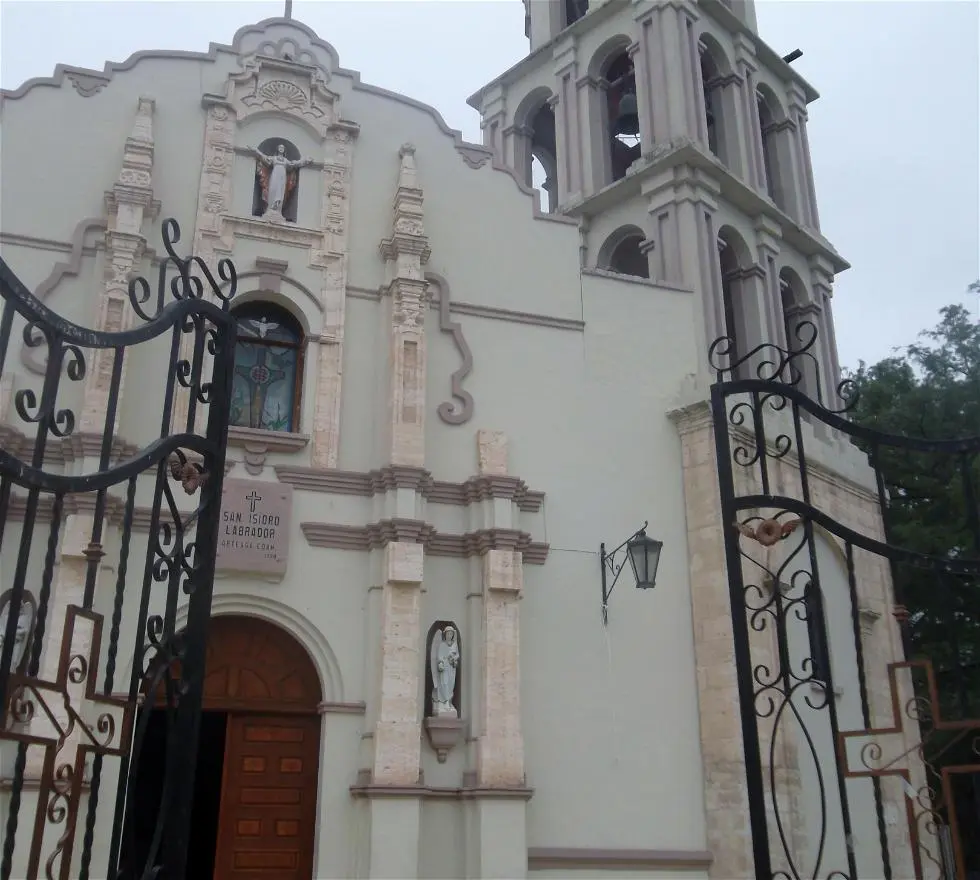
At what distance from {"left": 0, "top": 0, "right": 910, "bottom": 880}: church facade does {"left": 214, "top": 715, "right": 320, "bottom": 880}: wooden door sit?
0.10 ft

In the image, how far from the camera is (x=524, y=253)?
13.7 metres

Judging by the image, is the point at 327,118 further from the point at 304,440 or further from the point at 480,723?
the point at 480,723

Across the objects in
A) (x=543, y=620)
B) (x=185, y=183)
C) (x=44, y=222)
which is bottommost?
(x=543, y=620)

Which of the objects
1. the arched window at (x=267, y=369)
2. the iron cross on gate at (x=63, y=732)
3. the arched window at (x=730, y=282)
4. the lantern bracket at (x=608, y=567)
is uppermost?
the arched window at (x=730, y=282)

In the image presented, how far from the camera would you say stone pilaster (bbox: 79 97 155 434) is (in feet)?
35.9

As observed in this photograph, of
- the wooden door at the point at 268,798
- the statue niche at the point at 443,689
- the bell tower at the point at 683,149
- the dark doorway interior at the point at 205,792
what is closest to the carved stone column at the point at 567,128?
the bell tower at the point at 683,149

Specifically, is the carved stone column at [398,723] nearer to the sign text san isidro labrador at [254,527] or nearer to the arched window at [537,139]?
the sign text san isidro labrador at [254,527]

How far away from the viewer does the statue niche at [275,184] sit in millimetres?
12775

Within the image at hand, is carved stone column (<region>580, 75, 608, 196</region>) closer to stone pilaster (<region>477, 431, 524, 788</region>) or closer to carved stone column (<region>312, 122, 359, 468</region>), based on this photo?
carved stone column (<region>312, 122, 359, 468</region>)

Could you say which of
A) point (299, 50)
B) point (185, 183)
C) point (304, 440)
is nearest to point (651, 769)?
point (304, 440)

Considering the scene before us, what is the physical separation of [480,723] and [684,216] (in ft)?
29.7

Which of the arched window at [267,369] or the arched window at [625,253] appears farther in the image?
the arched window at [625,253]

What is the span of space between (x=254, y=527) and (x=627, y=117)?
11748 mm

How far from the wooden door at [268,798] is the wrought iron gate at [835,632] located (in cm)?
465
